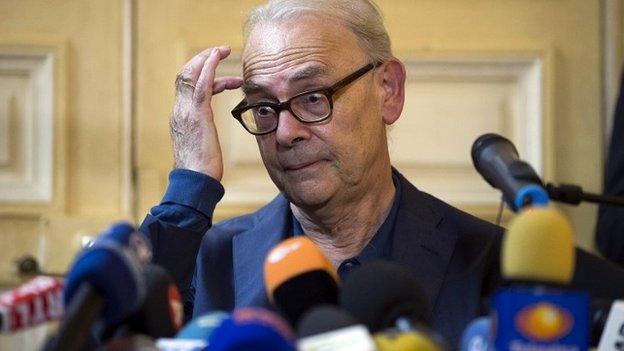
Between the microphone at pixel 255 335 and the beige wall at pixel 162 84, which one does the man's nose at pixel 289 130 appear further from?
the beige wall at pixel 162 84

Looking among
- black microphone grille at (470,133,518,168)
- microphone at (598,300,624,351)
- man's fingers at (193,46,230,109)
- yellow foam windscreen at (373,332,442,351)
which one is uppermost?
man's fingers at (193,46,230,109)

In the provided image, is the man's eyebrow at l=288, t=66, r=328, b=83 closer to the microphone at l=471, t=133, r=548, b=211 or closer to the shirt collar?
the shirt collar

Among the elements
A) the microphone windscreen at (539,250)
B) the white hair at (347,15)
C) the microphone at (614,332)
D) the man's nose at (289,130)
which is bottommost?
the microphone at (614,332)

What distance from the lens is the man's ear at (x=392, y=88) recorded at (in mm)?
2189

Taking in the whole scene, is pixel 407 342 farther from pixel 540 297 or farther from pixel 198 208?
pixel 198 208

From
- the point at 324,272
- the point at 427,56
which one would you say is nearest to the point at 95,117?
the point at 427,56

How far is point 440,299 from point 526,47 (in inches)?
58.6

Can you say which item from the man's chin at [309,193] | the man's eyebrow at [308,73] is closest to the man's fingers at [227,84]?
the man's eyebrow at [308,73]

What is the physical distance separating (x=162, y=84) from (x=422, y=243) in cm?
142

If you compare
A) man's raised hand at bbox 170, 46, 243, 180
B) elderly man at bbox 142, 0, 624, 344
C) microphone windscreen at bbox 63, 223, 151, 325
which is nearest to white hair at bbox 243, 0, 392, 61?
elderly man at bbox 142, 0, 624, 344

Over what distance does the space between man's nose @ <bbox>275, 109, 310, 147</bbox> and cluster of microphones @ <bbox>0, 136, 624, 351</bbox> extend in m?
0.90

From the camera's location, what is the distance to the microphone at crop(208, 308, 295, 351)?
84cm

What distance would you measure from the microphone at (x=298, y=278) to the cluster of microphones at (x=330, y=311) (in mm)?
71

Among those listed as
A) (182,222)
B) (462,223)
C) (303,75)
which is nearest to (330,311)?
(182,222)
